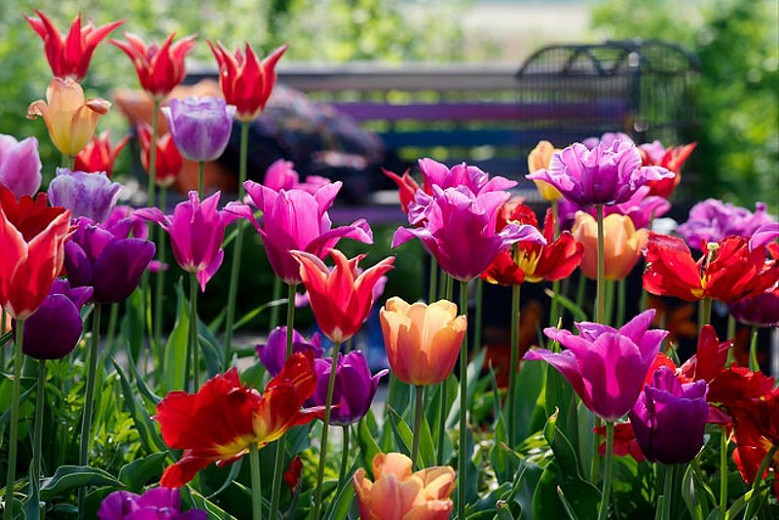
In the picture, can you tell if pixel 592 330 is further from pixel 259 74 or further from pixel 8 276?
Answer: pixel 259 74

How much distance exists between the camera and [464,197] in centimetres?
123

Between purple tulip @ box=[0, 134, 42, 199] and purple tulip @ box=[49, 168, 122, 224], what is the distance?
0.29 feet

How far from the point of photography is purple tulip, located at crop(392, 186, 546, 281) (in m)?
1.23

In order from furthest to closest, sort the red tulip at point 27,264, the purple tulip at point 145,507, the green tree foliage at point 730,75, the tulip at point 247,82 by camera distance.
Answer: the green tree foliage at point 730,75 → the tulip at point 247,82 → the red tulip at point 27,264 → the purple tulip at point 145,507

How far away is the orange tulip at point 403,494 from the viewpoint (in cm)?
98

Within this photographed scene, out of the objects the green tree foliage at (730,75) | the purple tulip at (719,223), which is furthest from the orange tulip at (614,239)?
the green tree foliage at (730,75)

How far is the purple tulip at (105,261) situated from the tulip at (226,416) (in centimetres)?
28

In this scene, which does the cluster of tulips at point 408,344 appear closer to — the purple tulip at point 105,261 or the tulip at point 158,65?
the purple tulip at point 105,261

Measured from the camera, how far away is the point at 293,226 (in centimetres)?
126

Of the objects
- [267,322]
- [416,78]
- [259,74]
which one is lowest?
[267,322]

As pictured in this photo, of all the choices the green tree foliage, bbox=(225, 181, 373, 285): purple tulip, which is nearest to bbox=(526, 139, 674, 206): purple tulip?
bbox=(225, 181, 373, 285): purple tulip

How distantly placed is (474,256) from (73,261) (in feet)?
1.34

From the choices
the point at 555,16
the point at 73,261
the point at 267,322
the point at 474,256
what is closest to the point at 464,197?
the point at 474,256

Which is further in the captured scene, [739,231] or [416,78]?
[416,78]
